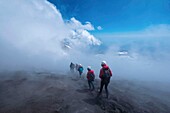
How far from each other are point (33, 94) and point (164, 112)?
10.0m

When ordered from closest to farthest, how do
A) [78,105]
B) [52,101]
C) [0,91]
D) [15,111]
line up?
1. [15,111]
2. [78,105]
3. [52,101]
4. [0,91]

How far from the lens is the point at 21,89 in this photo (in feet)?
38.7

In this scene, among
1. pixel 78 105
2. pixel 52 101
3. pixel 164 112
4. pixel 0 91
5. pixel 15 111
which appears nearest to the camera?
pixel 15 111

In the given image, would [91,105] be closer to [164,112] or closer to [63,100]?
[63,100]

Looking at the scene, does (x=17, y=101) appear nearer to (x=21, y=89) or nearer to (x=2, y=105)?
(x=2, y=105)

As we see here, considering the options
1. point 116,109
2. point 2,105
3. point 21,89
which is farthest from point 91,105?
point 21,89

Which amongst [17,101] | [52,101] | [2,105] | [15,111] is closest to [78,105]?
[52,101]

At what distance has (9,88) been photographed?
1214cm

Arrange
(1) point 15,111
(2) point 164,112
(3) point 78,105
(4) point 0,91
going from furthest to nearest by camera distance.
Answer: (4) point 0,91 → (2) point 164,112 → (3) point 78,105 → (1) point 15,111

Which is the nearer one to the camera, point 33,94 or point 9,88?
point 33,94

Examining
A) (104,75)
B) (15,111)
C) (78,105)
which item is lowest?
(15,111)

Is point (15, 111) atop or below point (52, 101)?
below

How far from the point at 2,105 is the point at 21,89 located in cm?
315

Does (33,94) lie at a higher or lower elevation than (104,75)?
lower
